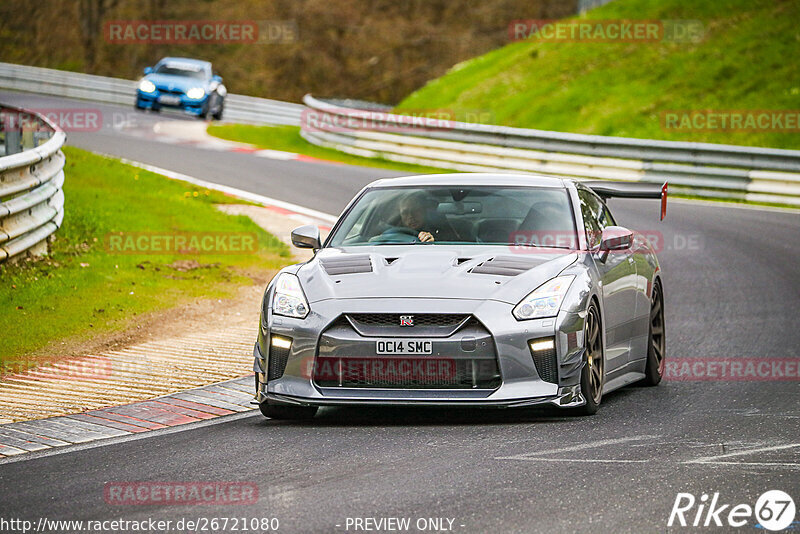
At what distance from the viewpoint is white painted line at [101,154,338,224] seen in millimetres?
19688

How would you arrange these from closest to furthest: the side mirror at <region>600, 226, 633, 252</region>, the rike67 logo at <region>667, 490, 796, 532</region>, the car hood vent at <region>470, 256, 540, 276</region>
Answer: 1. the rike67 logo at <region>667, 490, 796, 532</region>
2. the car hood vent at <region>470, 256, 540, 276</region>
3. the side mirror at <region>600, 226, 633, 252</region>

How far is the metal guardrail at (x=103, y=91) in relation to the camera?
4112cm

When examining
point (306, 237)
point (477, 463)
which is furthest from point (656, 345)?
point (477, 463)

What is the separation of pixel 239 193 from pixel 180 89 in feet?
51.0

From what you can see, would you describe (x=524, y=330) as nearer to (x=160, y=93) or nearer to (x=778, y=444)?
(x=778, y=444)

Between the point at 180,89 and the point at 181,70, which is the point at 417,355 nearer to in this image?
the point at 180,89

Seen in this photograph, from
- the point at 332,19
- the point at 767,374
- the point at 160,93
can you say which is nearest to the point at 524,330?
the point at 767,374

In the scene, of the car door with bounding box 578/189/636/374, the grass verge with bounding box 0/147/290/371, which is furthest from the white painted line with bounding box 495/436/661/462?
the grass verge with bounding box 0/147/290/371

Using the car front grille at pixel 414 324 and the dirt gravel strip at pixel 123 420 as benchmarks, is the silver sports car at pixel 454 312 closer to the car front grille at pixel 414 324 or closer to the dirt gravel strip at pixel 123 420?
the car front grille at pixel 414 324

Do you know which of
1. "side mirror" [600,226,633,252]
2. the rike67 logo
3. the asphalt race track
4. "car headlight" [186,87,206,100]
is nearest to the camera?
the rike67 logo

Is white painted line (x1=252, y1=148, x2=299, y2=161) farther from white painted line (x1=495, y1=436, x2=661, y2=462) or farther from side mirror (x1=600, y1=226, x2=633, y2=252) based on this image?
white painted line (x1=495, y1=436, x2=661, y2=462)

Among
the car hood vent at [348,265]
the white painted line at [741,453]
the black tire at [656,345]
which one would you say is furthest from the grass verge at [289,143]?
the white painted line at [741,453]

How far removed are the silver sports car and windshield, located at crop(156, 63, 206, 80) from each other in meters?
29.5

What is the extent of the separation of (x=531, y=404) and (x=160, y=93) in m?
30.6
